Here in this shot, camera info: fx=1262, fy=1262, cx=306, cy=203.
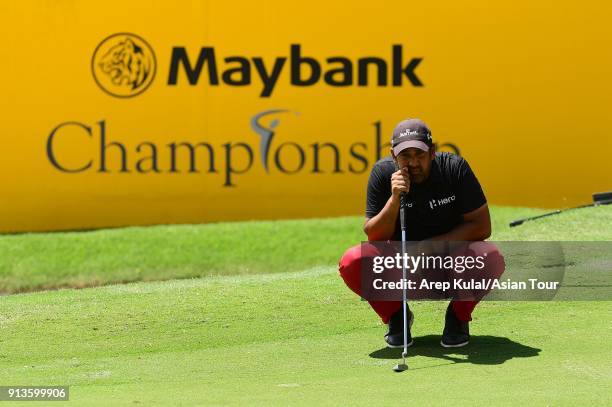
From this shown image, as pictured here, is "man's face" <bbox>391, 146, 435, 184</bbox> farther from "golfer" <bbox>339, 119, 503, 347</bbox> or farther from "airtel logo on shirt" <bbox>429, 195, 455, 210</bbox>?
"airtel logo on shirt" <bbox>429, 195, 455, 210</bbox>

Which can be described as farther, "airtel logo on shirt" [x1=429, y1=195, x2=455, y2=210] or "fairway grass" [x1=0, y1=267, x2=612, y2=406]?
"airtel logo on shirt" [x1=429, y1=195, x2=455, y2=210]

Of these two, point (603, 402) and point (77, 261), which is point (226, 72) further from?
point (603, 402)

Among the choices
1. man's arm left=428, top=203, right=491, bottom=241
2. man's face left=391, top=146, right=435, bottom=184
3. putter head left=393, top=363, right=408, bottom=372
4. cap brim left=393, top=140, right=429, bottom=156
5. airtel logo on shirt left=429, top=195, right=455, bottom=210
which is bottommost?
putter head left=393, top=363, right=408, bottom=372

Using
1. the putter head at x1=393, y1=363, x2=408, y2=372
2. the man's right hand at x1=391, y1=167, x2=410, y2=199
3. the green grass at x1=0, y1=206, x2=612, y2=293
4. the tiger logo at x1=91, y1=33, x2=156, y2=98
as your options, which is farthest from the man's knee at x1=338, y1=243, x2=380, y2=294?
the tiger logo at x1=91, y1=33, x2=156, y2=98

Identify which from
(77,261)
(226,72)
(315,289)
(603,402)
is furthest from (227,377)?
(226,72)

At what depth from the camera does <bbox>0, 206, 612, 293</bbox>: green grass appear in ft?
40.0

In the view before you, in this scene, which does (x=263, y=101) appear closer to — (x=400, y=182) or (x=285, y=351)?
(x=285, y=351)

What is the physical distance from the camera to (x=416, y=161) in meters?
5.85

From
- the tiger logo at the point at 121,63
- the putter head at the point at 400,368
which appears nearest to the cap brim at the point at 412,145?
the putter head at the point at 400,368

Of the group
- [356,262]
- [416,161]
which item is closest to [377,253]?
[356,262]

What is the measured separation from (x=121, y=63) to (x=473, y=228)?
8.06 m

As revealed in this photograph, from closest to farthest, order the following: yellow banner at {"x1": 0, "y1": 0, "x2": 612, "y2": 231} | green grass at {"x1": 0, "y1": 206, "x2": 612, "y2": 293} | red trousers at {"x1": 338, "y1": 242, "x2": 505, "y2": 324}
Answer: red trousers at {"x1": 338, "y1": 242, "x2": 505, "y2": 324} < green grass at {"x1": 0, "y1": 206, "x2": 612, "y2": 293} < yellow banner at {"x1": 0, "y1": 0, "x2": 612, "y2": 231}

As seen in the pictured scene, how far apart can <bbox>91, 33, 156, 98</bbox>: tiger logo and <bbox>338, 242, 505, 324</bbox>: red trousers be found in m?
7.74

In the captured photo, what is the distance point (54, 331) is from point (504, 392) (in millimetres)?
3107
